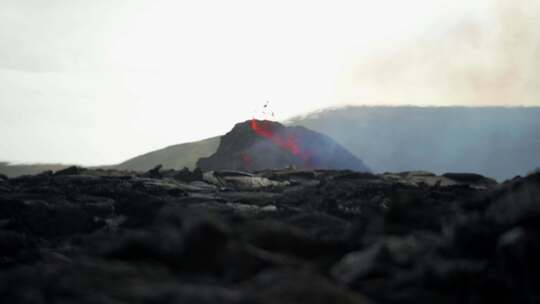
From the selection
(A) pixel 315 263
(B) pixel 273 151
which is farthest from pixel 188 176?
(A) pixel 315 263

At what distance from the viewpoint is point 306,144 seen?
4355 inches

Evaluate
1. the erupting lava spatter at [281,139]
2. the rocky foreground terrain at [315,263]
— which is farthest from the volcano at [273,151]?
the rocky foreground terrain at [315,263]

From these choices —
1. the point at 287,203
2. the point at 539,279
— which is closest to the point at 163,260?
the point at 539,279

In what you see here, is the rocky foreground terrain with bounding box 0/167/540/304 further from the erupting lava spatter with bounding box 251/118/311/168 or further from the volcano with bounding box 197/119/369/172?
the erupting lava spatter with bounding box 251/118/311/168

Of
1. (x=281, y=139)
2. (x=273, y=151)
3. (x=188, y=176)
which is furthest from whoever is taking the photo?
(x=281, y=139)

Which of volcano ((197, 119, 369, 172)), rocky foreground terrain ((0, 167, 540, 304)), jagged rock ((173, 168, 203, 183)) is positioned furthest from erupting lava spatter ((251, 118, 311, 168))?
rocky foreground terrain ((0, 167, 540, 304))

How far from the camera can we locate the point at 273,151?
105 metres

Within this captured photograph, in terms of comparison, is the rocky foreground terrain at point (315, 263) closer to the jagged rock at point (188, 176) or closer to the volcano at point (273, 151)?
the jagged rock at point (188, 176)

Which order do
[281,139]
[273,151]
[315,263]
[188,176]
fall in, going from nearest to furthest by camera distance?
[315,263]
[188,176]
[273,151]
[281,139]

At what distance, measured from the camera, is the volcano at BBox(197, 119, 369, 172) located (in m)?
103

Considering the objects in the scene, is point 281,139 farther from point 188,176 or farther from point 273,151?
point 188,176

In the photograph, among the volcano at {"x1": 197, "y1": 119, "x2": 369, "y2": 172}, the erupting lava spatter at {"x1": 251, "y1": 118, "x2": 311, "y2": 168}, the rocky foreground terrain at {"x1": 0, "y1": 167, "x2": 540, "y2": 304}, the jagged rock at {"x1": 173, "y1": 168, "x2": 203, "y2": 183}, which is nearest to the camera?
the rocky foreground terrain at {"x1": 0, "y1": 167, "x2": 540, "y2": 304}

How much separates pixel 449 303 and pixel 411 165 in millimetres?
129396

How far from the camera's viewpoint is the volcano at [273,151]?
10262 cm
